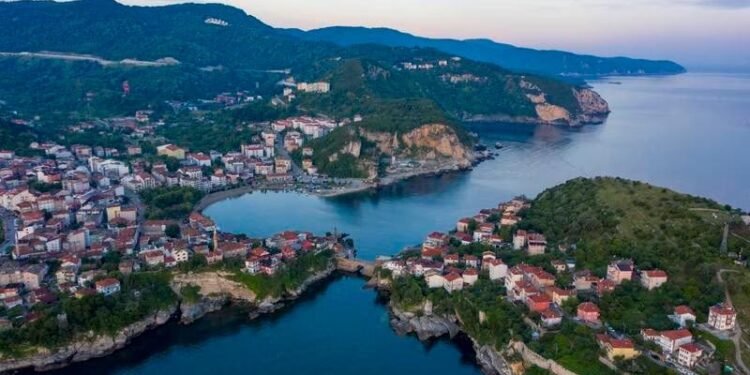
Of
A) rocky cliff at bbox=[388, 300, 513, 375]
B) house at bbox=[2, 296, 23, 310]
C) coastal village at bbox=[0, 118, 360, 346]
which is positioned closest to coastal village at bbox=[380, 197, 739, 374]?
rocky cliff at bbox=[388, 300, 513, 375]

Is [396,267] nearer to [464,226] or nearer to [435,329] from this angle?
[435,329]

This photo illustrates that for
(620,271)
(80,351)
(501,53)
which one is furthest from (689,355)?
(501,53)

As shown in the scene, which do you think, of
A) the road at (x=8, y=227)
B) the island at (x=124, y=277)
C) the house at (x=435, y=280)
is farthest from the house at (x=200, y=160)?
the house at (x=435, y=280)

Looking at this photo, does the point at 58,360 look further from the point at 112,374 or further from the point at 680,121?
the point at 680,121

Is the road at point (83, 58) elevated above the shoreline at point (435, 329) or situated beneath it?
elevated above

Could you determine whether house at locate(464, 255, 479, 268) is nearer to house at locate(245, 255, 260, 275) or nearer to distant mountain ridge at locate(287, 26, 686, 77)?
house at locate(245, 255, 260, 275)

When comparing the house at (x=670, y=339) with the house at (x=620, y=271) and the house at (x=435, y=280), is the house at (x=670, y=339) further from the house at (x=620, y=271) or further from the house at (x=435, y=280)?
the house at (x=435, y=280)
